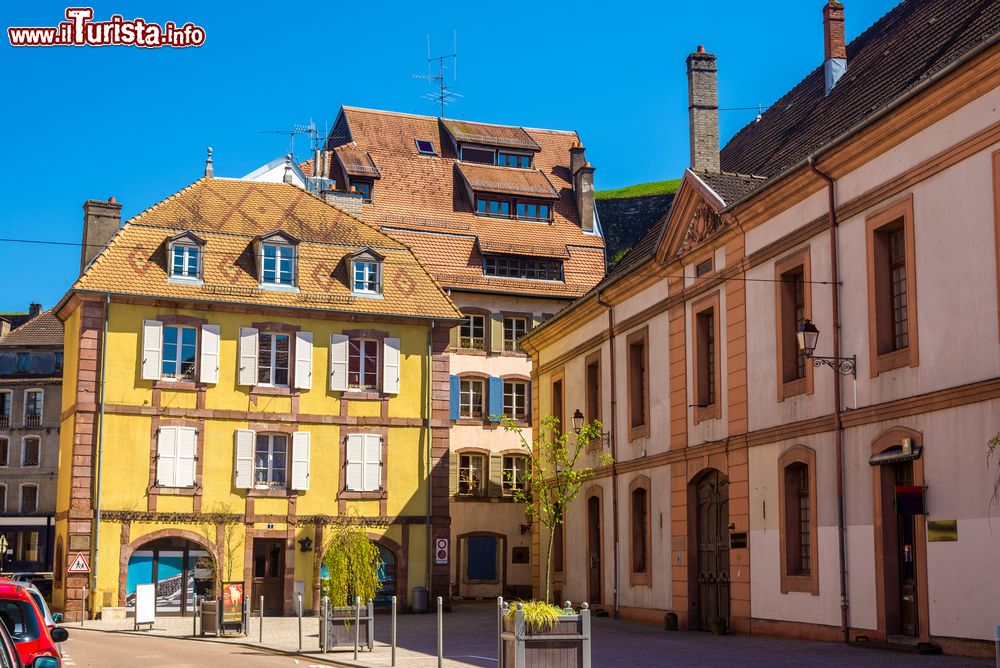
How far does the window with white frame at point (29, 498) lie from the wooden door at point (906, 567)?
205ft

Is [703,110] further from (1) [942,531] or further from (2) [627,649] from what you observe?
(1) [942,531]

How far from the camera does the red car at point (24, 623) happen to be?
13.1m

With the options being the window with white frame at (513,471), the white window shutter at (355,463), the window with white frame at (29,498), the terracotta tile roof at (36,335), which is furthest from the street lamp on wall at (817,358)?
the window with white frame at (29,498)

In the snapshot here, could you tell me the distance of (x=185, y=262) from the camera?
4178cm

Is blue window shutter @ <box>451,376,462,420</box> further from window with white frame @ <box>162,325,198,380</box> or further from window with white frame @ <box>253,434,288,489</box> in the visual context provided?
window with white frame @ <box>162,325,198,380</box>

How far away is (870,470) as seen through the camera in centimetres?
2227

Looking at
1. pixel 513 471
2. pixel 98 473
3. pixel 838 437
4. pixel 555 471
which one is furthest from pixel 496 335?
pixel 838 437

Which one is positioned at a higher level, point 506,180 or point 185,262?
point 506,180

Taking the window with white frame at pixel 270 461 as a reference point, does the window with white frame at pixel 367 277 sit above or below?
above

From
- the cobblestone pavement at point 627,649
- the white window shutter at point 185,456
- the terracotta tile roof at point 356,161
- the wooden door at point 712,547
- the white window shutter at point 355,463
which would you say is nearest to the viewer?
the cobblestone pavement at point 627,649

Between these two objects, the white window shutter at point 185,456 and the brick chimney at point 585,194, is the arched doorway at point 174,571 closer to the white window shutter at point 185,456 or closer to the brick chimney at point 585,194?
the white window shutter at point 185,456

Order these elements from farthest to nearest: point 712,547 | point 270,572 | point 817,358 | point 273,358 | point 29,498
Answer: point 29,498 → point 273,358 → point 270,572 → point 712,547 → point 817,358

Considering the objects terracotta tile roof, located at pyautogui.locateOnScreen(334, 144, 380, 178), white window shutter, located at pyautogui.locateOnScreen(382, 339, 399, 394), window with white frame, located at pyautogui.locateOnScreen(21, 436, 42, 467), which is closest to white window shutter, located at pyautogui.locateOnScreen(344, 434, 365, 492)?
white window shutter, located at pyautogui.locateOnScreen(382, 339, 399, 394)

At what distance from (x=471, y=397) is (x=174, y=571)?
15748 millimetres
